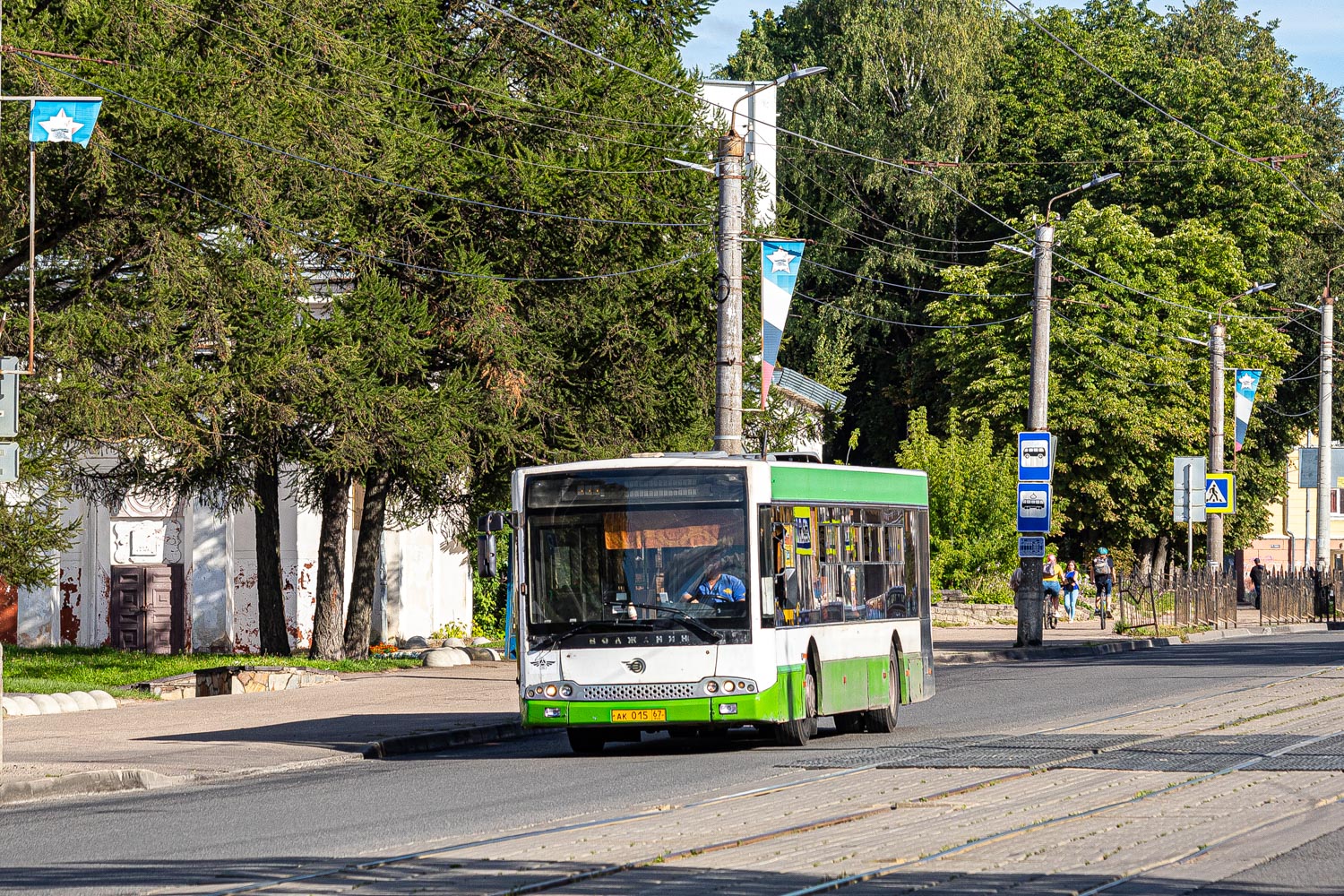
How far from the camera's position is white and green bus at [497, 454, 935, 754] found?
57.7 ft

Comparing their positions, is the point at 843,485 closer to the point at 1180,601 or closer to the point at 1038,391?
the point at 1038,391

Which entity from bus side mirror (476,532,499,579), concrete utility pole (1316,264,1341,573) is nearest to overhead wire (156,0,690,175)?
bus side mirror (476,532,499,579)

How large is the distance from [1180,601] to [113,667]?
2488 cm

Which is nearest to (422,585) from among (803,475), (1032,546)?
(1032,546)

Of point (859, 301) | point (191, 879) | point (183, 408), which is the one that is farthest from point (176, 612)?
point (859, 301)

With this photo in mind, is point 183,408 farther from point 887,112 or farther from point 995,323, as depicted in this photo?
point 887,112

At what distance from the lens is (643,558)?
1786cm

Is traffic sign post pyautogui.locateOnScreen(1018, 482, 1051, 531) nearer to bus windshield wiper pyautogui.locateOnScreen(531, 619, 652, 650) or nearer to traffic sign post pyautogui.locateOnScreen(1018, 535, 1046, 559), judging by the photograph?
traffic sign post pyautogui.locateOnScreen(1018, 535, 1046, 559)

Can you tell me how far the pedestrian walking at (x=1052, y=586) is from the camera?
46969mm

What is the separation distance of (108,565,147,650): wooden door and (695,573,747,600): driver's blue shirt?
23.6m

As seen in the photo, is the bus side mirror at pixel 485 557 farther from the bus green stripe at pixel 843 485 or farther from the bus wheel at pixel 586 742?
the bus green stripe at pixel 843 485

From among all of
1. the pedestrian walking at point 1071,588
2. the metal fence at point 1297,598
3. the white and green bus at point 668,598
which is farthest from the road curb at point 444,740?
the metal fence at point 1297,598

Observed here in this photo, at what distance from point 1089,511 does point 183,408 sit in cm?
3802

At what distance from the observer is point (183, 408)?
26.5 m
